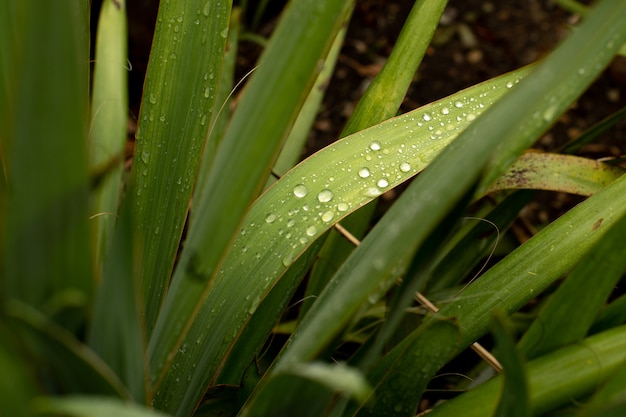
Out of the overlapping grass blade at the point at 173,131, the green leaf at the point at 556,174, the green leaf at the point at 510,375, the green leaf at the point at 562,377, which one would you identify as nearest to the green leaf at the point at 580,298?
the green leaf at the point at 562,377

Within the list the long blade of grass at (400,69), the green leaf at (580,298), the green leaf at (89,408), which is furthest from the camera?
the long blade of grass at (400,69)

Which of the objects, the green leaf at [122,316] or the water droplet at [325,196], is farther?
the water droplet at [325,196]

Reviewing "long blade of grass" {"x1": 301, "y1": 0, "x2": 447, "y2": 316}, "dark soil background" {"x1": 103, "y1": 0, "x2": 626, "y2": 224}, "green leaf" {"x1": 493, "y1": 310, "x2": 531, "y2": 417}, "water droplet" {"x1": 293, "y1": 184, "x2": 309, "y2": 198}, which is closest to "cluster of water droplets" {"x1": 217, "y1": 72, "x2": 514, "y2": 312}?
"water droplet" {"x1": 293, "y1": 184, "x2": 309, "y2": 198}

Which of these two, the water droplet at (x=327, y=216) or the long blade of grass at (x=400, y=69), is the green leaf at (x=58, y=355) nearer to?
the water droplet at (x=327, y=216)

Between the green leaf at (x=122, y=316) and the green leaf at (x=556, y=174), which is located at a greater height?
the green leaf at (x=122, y=316)

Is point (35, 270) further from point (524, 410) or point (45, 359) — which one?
point (524, 410)

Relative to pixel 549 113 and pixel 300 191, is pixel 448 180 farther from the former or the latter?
pixel 300 191

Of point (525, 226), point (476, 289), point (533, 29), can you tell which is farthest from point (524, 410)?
point (533, 29)

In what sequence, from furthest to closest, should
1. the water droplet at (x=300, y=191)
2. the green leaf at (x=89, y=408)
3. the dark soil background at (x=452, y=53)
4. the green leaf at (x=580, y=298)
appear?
1. the dark soil background at (x=452, y=53)
2. the water droplet at (x=300, y=191)
3. the green leaf at (x=580, y=298)
4. the green leaf at (x=89, y=408)
